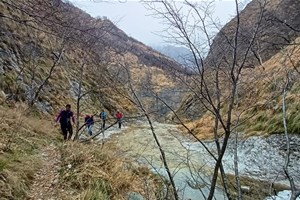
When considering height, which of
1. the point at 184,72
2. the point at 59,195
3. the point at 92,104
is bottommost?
the point at 92,104

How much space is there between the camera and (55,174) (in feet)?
25.0

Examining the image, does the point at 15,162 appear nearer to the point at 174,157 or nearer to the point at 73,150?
the point at 73,150

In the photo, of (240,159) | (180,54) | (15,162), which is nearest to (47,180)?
(15,162)

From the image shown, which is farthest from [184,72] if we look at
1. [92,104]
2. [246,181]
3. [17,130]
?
[92,104]

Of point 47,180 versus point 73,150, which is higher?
point 73,150

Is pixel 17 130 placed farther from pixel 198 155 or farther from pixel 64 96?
pixel 64 96

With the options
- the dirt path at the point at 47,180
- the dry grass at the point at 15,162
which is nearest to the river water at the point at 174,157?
the dirt path at the point at 47,180

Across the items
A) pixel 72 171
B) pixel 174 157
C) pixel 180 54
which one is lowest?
pixel 174 157

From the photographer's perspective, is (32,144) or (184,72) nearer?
(184,72)

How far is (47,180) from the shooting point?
23.5 feet

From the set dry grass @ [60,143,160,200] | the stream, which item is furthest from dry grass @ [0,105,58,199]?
the stream

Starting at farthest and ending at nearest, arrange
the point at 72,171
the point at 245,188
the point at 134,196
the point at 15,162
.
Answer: the point at 245,188
the point at 134,196
the point at 72,171
the point at 15,162

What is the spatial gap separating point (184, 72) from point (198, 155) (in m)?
11.9

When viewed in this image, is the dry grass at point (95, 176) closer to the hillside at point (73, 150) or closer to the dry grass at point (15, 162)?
the hillside at point (73, 150)
